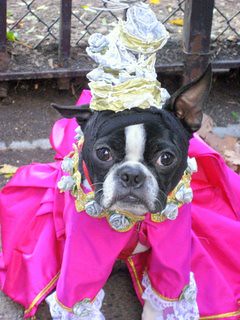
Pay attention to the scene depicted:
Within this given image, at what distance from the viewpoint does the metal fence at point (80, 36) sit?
3252 millimetres

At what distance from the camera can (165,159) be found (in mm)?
1952

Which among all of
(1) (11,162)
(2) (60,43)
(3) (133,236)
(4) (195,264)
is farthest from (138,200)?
(2) (60,43)

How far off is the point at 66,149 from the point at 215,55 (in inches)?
49.0

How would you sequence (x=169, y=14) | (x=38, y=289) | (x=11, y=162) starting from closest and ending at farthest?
(x=38, y=289)
(x=11, y=162)
(x=169, y=14)

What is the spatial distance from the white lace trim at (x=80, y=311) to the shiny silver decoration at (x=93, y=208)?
272mm

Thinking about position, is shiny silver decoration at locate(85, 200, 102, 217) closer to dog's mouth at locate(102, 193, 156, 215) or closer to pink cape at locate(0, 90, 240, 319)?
dog's mouth at locate(102, 193, 156, 215)

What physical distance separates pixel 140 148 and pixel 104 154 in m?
0.10

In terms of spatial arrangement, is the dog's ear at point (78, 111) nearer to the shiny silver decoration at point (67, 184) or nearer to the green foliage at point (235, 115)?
the shiny silver decoration at point (67, 184)

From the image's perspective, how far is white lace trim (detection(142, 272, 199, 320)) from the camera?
2217 millimetres

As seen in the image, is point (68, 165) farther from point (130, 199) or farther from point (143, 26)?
point (143, 26)

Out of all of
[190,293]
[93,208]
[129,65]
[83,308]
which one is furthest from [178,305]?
[129,65]

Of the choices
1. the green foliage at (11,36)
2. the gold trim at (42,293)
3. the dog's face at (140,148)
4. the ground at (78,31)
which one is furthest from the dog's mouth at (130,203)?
the green foliage at (11,36)

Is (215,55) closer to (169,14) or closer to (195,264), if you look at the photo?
(169,14)

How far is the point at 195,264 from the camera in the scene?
94.9 inches
